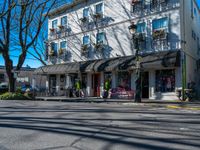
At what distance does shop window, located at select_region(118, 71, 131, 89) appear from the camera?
23969 mm

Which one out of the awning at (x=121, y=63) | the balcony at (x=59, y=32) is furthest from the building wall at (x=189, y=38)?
the balcony at (x=59, y=32)

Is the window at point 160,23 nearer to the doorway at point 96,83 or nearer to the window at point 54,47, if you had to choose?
the doorway at point 96,83

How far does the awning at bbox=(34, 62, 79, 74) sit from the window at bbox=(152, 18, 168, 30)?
8549 millimetres

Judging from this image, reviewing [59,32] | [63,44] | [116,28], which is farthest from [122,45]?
[59,32]

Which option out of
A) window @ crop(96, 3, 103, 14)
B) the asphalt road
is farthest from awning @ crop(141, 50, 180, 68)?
the asphalt road

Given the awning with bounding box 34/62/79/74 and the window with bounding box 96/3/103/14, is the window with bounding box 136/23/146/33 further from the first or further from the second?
the awning with bounding box 34/62/79/74

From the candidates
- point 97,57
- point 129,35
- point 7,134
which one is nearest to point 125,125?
point 7,134

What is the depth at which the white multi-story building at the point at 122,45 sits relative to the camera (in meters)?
20.9

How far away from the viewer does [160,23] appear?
21750 millimetres

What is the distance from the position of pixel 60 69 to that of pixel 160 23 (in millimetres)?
11928

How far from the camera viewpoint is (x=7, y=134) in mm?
7559

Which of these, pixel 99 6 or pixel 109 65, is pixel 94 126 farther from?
pixel 99 6

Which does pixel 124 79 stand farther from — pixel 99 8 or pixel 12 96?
pixel 12 96

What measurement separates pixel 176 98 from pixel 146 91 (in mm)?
2800
